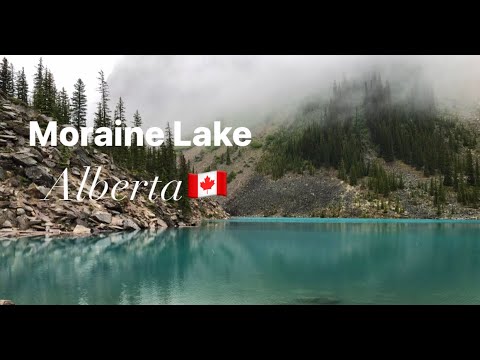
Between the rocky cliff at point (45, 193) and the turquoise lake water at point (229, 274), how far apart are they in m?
7.80

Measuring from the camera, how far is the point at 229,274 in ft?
104

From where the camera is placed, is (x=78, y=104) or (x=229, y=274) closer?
(x=229, y=274)

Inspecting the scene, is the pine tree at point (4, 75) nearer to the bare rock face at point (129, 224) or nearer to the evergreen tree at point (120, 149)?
the evergreen tree at point (120, 149)

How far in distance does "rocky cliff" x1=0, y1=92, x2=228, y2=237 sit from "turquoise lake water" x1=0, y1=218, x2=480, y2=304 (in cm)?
780

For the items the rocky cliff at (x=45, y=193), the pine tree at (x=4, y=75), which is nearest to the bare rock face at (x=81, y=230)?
the rocky cliff at (x=45, y=193)

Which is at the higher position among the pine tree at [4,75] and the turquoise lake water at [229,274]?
the pine tree at [4,75]

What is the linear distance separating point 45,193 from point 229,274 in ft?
129

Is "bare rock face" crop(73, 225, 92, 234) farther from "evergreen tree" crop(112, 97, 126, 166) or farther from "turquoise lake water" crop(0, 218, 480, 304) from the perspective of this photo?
"evergreen tree" crop(112, 97, 126, 166)

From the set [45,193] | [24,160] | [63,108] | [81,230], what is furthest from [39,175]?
[63,108]

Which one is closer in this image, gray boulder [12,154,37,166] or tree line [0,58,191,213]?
gray boulder [12,154,37,166]

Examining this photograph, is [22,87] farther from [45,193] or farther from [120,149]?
[45,193]

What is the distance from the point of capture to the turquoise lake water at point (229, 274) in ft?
76.4

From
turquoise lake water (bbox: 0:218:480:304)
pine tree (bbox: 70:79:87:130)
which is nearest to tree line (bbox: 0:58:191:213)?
pine tree (bbox: 70:79:87:130)

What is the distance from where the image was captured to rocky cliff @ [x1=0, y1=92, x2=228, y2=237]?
54.4m
